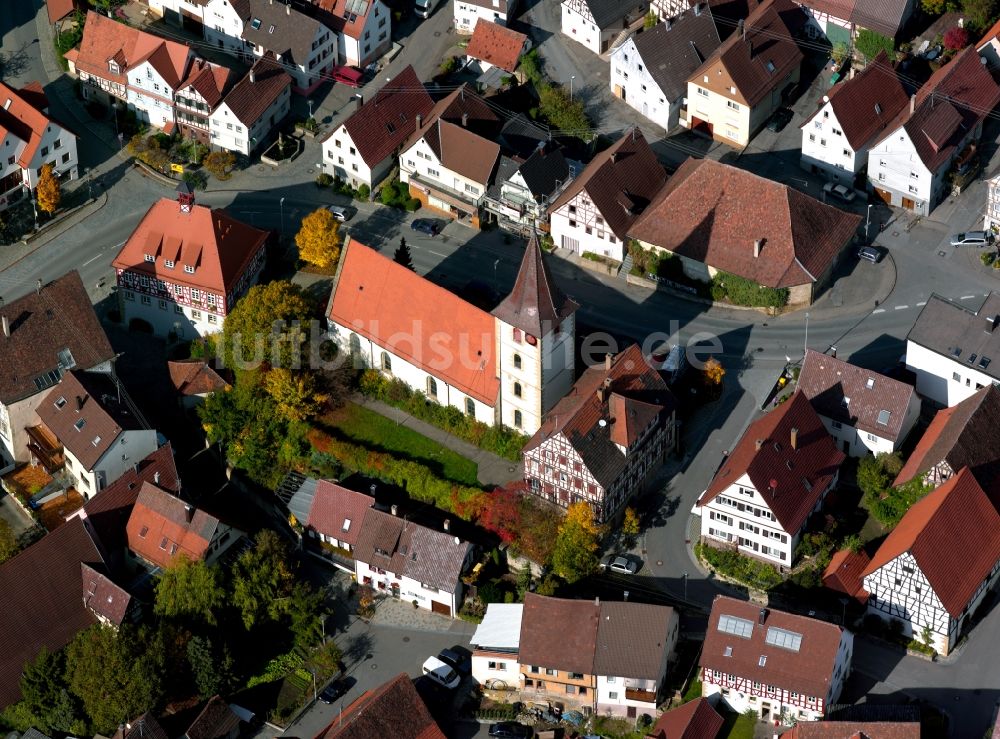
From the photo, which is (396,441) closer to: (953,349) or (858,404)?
(858,404)

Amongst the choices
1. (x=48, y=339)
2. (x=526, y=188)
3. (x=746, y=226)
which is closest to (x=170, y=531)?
(x=48, y=339)

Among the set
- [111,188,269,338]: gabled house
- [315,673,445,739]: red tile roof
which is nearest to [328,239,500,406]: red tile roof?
[111,188,269,338]: gabled house

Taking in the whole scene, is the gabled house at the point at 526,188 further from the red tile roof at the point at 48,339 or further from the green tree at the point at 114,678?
the green tree at the point at 114,678

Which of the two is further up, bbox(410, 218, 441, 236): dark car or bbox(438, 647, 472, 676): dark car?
bbox(410, 218, 441, 236): dark car

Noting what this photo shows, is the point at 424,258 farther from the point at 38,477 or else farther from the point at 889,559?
the point at 889,559

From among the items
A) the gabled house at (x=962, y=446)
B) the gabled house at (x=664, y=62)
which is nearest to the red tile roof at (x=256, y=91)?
the gabled house at (x=664, y=62)

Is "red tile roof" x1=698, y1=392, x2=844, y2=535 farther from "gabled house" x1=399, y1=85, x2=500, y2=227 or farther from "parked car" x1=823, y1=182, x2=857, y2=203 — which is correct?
"gabled house" x1=399, y1=85, x2=500, y2=227
